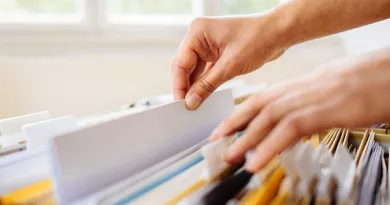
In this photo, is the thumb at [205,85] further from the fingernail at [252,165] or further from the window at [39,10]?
the window at [39,10]

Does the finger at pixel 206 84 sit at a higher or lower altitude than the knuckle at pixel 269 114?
higher

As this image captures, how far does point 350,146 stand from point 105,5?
1.12 meters

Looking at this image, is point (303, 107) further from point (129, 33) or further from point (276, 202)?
point (129, 33)

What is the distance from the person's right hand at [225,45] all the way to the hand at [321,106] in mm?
268

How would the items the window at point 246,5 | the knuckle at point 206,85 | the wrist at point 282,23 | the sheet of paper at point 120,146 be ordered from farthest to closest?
the window at point 246,5 → the wrist at point 282,23 → the knuckle at point 206,85 → the sheet of paper at point 120,146

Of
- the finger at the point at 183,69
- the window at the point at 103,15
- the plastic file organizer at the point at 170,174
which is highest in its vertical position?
the window at the point at 103,15

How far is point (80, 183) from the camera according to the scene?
402 mm

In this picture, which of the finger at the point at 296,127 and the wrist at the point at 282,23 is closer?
the finger at the point at 296,127

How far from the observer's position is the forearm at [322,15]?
72 cm

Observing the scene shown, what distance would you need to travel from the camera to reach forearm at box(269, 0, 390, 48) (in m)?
0.72

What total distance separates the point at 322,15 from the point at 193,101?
331 mm

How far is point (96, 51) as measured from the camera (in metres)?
1.46

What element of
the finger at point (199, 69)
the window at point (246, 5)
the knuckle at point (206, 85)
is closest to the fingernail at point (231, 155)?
the knuckle at point (206, 85)

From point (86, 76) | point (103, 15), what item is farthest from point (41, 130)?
point (103, 15)
